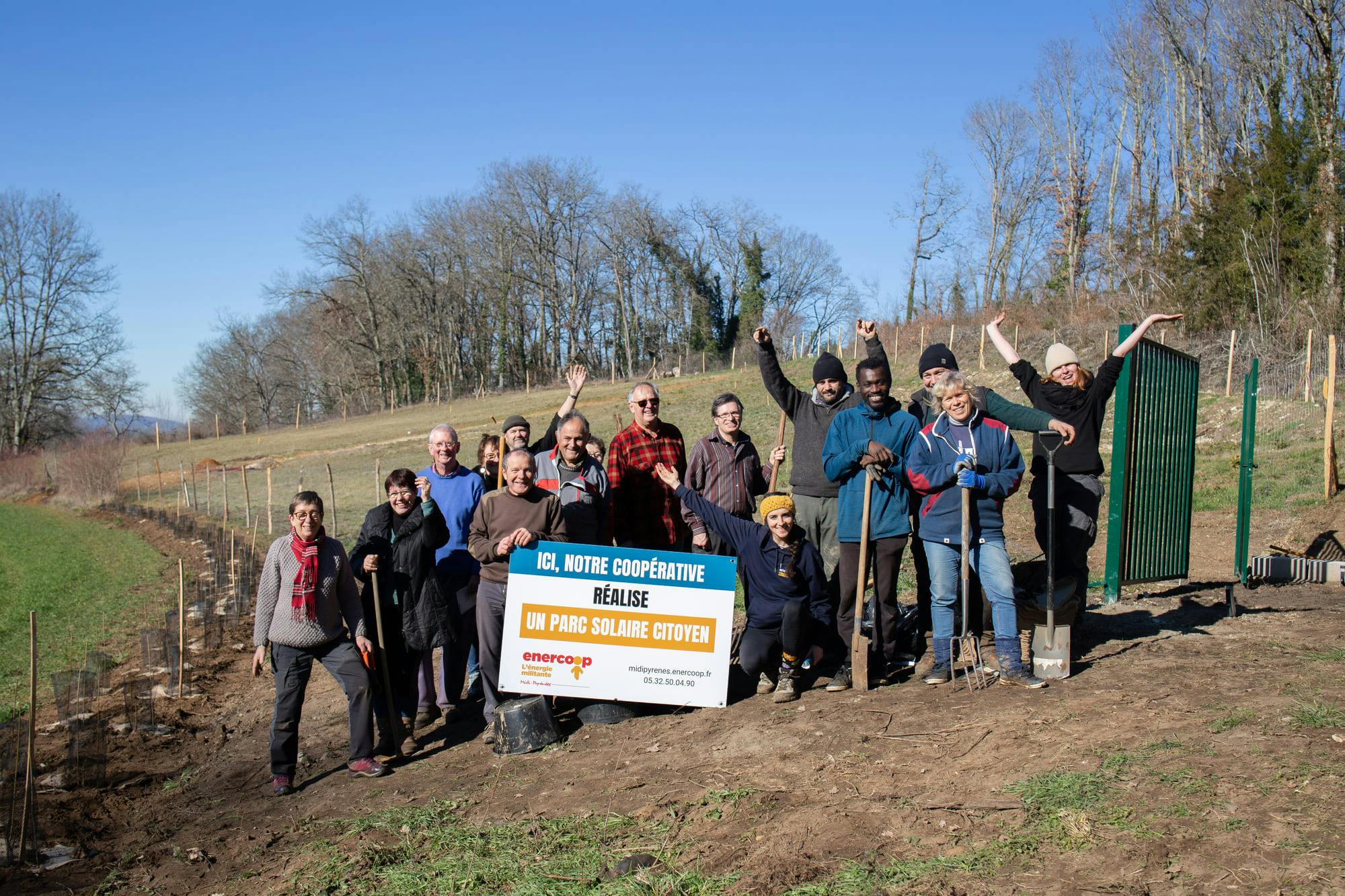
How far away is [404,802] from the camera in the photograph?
5688 millimetres

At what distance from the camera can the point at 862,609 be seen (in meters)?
6.46

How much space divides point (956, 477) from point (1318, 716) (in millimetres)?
2144

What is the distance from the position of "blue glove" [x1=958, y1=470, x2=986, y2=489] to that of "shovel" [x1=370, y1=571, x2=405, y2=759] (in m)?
3.76

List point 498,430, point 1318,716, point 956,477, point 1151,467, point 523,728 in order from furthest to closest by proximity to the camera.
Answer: point 498,430, point 1151,467, point 523,728, point 956,477, point 1318,716

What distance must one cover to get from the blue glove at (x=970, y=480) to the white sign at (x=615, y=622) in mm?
1624

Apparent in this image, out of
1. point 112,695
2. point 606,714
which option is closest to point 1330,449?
Result: point 606,714

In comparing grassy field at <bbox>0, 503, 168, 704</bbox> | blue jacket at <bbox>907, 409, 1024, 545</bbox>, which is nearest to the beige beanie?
blue jacket at <bbox>907, 409, 1024, 545</bbox>

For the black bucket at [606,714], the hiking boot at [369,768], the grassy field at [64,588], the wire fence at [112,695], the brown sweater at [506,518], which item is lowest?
the grassy field at [64,588]

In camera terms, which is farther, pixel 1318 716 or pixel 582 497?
pixel 582 497

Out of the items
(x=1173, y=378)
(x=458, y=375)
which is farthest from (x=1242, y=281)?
(x=458, y=375)

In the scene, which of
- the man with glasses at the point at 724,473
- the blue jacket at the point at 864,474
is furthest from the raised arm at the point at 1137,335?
the man with glasses at the point at 724,473

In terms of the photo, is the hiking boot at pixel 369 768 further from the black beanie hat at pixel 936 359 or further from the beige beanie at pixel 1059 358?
the beige beanie at pixel 1059 358

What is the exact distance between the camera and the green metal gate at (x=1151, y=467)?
7.93 meters

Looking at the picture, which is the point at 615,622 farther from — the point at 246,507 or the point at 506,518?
the point at 246,507
